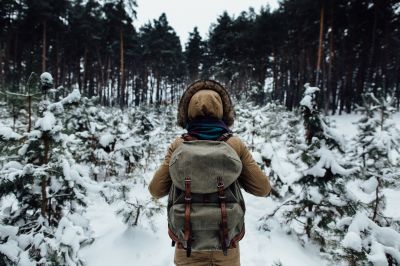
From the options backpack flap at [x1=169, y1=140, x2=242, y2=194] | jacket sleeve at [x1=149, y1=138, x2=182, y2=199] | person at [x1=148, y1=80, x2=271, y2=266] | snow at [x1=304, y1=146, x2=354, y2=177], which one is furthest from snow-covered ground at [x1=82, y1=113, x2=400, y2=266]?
backpack flap at [x1=169, y1=140, x2=242, y2=194]

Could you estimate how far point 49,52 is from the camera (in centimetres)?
3566

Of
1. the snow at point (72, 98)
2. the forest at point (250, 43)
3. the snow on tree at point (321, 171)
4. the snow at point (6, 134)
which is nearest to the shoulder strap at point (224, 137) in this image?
the snow at point (72, 98)

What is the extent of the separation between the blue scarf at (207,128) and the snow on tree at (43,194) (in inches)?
88.8

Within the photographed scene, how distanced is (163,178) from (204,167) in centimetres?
48

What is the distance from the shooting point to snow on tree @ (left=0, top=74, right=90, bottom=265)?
3131 millimetres

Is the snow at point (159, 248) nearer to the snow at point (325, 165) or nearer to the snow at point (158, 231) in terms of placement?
the snow at point (158, 231)

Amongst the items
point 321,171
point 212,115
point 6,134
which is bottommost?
point 321,171

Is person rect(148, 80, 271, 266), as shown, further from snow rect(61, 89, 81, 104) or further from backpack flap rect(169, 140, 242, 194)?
snow rect(61, 89, 81, 104)

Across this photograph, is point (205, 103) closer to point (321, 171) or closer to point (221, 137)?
point (221, 137)

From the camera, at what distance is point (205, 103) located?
1.99 m

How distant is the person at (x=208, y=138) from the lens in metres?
2.02

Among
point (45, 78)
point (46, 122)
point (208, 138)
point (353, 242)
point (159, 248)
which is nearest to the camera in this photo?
point (208, 138)

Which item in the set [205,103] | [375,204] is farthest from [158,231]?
[375,204]

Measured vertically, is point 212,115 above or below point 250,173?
above
